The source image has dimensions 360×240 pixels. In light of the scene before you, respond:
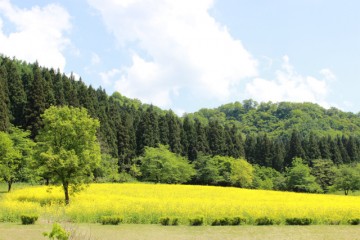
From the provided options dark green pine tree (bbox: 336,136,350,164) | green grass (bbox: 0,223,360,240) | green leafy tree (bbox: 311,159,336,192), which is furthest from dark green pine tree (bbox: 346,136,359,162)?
green grass (bbox: 0,223,360,240)

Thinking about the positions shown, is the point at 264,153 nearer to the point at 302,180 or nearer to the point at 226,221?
the point at 302,180

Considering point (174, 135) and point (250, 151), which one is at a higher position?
point (174, 135)

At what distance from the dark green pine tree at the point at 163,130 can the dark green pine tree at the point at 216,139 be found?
12.3 meters

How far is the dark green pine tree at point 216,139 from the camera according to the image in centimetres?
9984

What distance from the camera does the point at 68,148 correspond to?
116 feet

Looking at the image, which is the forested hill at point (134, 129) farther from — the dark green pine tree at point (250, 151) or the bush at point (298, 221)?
the bush at point (298, 221)

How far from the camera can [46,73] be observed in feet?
315

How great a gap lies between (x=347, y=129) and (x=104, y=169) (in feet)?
387

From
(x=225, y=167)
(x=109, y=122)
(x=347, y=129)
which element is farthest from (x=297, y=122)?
(x=109, y=122)

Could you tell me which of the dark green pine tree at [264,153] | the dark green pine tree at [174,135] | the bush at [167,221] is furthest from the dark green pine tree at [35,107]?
the dark green pine tree at [264,153]

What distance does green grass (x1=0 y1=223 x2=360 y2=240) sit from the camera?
68.9 feet

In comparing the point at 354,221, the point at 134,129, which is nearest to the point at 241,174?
the point at 134,129

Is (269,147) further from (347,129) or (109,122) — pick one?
(347,129)

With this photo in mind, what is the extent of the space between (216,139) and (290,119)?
75.2 m
